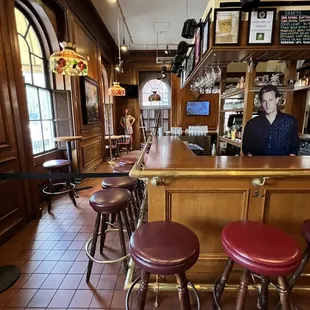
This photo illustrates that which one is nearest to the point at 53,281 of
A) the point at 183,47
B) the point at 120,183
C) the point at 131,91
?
the point at 120,183

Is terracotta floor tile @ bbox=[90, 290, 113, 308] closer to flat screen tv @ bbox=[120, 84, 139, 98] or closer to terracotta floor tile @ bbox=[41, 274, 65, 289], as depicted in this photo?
terracotta floor tile @ bbox=[41, 274, 65, 289]

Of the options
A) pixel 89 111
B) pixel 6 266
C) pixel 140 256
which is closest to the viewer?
pixel 140 256

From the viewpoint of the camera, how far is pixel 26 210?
104 inches

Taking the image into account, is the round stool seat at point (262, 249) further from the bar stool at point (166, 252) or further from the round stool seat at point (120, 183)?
the round stool seat at point (120, 183)

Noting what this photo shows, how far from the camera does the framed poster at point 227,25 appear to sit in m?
1.75

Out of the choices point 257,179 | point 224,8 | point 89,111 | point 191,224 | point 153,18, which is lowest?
point 191,224

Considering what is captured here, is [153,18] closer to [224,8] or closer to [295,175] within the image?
[224,8]

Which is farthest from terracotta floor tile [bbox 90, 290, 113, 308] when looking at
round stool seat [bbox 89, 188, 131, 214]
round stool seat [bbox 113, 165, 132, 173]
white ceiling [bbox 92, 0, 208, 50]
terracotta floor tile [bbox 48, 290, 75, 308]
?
white ceiling [bbox 92, 0, 208, 50]

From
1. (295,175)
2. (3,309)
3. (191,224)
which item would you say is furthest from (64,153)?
(295,175)

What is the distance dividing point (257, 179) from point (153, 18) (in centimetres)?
499

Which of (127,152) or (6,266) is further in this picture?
(127,152)

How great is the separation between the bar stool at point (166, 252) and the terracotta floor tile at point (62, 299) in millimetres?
737

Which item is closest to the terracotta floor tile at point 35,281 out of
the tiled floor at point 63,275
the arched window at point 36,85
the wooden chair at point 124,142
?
the tiled floor at point 63,275

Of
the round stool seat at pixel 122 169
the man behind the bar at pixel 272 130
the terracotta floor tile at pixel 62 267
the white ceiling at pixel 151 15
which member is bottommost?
the terracotta floor tile at pixel 62 267
